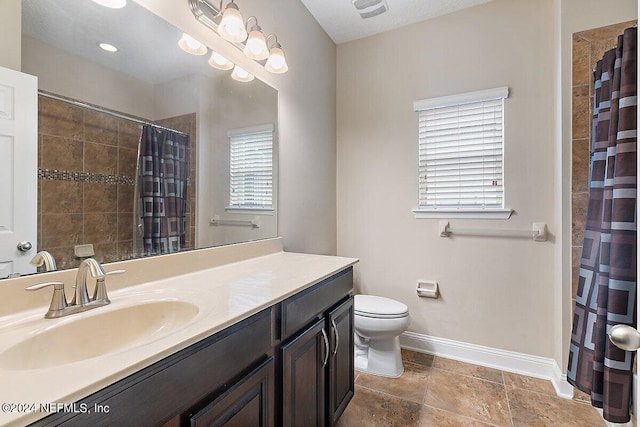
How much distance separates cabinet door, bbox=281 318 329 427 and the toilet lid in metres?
0.72

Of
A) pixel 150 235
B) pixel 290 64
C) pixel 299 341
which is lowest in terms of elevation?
pixel 299 341

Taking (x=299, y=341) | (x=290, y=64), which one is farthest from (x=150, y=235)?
(x=290, y=64)

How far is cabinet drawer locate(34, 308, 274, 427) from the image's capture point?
0.52 metres

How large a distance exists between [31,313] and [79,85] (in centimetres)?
71

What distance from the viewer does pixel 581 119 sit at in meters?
1.74

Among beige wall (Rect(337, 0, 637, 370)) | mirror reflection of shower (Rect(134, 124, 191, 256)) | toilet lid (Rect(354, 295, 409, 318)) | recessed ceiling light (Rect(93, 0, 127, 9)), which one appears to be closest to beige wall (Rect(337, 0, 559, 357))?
beige wall (Rect(337, 0, 637, 370))

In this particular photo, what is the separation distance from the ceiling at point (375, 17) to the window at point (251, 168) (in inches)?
43.1

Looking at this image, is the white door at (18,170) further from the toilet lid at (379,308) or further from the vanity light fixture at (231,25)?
the toilet lid at (379,308)

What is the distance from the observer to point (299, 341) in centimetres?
110

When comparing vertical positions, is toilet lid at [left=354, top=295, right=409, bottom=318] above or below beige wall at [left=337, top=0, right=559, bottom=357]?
below

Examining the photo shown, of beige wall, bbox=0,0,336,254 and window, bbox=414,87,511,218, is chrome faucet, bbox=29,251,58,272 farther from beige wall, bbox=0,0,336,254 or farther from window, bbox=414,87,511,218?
window, bbox=414,87,511,218

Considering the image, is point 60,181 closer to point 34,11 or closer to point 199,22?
point 34,11

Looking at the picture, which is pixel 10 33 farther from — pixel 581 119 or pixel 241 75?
pixel 581 119

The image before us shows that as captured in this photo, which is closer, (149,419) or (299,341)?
(149,419)
